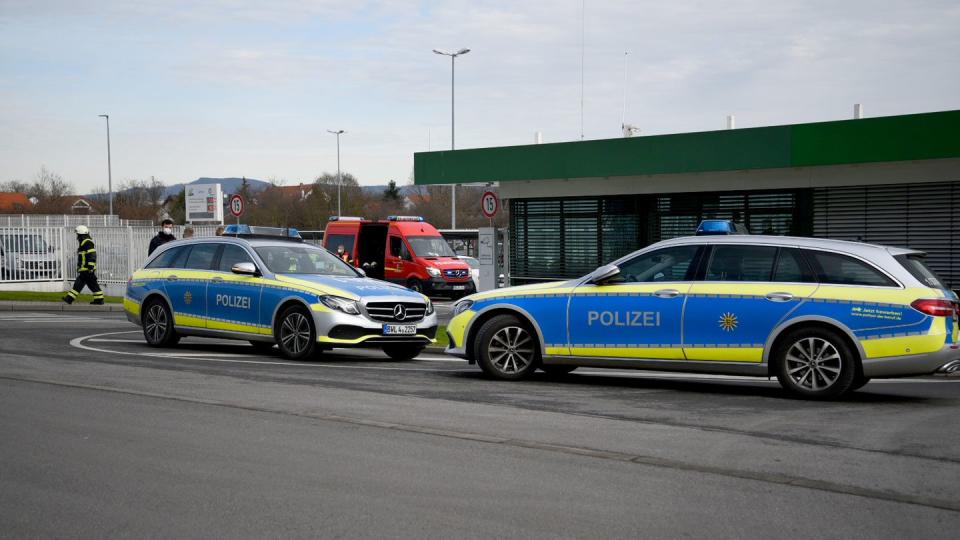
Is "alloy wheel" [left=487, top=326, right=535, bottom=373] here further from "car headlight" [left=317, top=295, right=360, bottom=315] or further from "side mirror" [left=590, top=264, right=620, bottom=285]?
"car headlight" [left=317, top=295, right=360, bottom=315]

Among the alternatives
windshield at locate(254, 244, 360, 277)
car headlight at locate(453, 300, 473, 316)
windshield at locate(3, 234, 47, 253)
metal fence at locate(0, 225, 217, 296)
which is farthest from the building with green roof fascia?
windshield at locate(3, 234, 47, 253)

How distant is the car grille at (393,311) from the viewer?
14062mm

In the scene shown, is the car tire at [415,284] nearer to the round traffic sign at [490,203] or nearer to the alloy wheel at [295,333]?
the round traffic sign at [490,203]

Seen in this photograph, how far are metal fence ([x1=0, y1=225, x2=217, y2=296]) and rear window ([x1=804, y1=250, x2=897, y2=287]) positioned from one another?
2405 cm

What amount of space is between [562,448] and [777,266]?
401 centimetres

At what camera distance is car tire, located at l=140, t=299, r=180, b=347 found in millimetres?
15906

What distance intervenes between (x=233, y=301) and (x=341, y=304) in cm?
188

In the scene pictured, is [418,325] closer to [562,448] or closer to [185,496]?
[562,448]

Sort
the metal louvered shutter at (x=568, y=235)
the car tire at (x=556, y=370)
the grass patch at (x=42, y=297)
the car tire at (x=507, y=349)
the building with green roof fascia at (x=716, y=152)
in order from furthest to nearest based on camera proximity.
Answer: the grass patch at (x=42, y=297)
the metal louvered shutter at (x=568, y=235)
the building with green roof fascia at (x=716, y=152)
the car tire at (x=556, y=370)
the car tire at (x=507, y=349)

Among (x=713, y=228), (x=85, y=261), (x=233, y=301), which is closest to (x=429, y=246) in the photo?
(x=85, y=261)

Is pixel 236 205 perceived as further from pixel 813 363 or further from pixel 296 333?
pixel 813 363

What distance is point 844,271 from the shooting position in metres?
10.4

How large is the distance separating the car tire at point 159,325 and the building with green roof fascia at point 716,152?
9.43 metres

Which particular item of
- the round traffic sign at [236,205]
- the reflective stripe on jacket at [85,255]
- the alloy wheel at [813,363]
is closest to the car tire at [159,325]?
the alloy wheel at [813,363]
